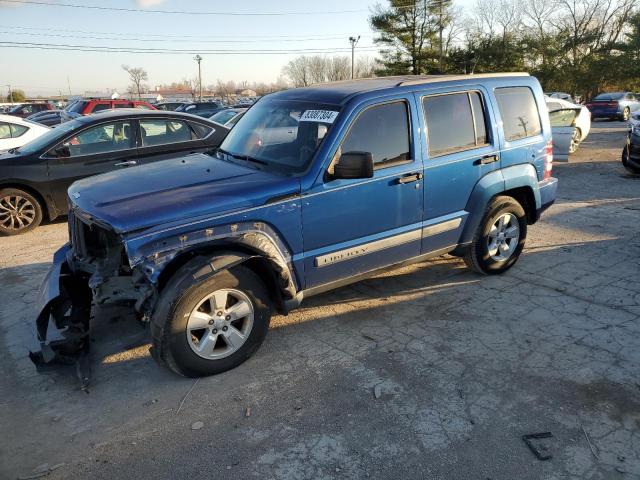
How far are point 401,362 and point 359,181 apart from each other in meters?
1.45

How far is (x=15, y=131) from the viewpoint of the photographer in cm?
1075

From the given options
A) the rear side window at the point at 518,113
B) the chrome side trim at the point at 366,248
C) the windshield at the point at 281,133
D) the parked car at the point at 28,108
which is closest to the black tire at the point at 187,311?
the chrome side trim at the point at 366,248

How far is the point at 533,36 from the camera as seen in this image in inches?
1797

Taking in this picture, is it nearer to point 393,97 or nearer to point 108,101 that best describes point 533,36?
point 108,101

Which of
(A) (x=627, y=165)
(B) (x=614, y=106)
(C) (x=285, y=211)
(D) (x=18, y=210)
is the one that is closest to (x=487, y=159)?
(C) (x=285, y=211)

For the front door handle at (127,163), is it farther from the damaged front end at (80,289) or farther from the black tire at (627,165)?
the black tire at (627,165)

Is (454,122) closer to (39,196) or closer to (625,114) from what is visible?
(39,196)

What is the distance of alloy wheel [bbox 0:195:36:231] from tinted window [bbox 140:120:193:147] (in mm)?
1918

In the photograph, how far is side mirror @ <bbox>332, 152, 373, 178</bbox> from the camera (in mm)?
3654

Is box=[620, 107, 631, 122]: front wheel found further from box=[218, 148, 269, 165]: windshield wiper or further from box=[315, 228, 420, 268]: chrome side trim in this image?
box=[218, 148, 269, 165]: windshield wiper

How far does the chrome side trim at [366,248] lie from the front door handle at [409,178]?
1.54ft

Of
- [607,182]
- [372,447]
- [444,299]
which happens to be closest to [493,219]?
[444,299]

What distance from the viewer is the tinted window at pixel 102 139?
748 cm

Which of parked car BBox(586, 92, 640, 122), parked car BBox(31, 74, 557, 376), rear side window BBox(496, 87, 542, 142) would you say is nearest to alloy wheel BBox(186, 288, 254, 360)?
parked car BBox(31, 74, 557, 376)
